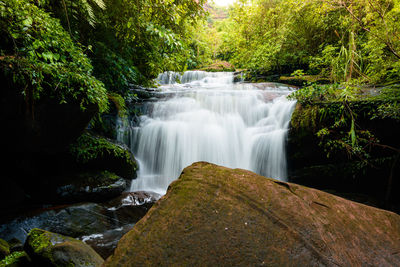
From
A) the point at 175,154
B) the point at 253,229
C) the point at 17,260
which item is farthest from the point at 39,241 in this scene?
the point at 175,154

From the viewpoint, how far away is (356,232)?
1174mm

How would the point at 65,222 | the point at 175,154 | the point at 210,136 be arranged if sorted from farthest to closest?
the point at 210,136 → the point at 175,154 → the point at 65,222

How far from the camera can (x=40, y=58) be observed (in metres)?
2.59

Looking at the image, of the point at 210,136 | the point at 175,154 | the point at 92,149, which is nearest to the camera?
the point at 92,149

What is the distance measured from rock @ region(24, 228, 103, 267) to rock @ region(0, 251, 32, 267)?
0.15 feet

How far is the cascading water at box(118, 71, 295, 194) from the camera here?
15.4 feet

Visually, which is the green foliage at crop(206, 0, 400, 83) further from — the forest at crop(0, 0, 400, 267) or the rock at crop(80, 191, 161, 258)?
the rock at crop(80, 191, 161, 258)

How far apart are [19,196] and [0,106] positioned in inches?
68.3

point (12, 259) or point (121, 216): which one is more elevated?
point (12, 259)

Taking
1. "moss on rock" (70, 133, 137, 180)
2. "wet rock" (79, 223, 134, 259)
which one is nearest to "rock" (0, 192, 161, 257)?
"wet rock" (79, 223, 134, 259)

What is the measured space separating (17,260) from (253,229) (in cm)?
227

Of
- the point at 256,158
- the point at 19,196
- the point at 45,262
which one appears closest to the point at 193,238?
the point at 45,262

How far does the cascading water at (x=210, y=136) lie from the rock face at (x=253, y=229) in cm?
325

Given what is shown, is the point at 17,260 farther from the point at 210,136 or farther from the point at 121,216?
the point at 210,136
